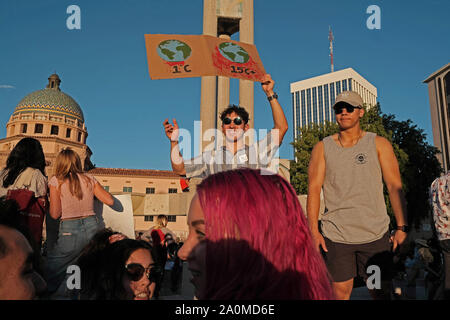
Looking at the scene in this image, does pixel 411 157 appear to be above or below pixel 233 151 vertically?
above

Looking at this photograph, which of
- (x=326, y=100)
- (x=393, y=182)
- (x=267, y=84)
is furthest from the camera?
(x=326, y=100)

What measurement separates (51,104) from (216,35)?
45.3 meters

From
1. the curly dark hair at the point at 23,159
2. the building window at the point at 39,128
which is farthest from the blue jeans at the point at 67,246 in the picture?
the building window at the point at 39,128

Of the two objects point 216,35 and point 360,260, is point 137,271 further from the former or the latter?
point 216,35

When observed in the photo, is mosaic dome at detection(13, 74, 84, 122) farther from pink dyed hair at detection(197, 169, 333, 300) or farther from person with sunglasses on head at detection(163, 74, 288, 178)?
pink dyed hair at detection(197, 169, 333, 300)

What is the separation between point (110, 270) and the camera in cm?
232

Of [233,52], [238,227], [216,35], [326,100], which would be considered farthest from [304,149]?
[326,100]

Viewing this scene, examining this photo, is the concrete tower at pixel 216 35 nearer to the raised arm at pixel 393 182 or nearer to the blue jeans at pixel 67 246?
the blue jeans at pixel 67 246

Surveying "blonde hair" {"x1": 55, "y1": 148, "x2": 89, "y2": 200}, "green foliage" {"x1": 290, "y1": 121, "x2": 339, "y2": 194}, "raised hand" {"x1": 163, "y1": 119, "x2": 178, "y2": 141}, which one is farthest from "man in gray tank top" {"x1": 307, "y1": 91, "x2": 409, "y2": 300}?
"green foliage" {"x1": 290, "y1": 121, "x2": 339, "y2": 194}

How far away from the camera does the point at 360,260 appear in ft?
9.95

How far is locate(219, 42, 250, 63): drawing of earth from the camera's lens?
12.4 ft
